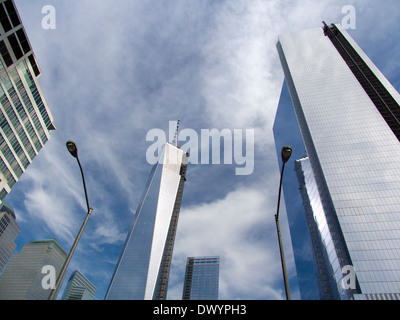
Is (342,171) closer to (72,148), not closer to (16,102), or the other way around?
(72,148)

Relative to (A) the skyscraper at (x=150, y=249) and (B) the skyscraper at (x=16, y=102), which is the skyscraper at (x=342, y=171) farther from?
(B) the skyscraper at (x=16, y=102)

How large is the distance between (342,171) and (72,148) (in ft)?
346

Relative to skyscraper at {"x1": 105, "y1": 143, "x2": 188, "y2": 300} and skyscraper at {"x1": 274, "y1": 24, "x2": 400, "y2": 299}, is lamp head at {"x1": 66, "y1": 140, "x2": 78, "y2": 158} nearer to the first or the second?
skyscraper at {"x1": 274, "y1": 24, "x2": 400, "y2": 299}

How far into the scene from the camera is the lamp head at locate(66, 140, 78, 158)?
45.4 feet

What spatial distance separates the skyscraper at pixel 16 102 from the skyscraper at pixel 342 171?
114m

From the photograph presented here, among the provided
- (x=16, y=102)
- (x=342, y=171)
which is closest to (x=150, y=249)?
(x=16, y=102)

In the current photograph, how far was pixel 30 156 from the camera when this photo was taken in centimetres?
9131

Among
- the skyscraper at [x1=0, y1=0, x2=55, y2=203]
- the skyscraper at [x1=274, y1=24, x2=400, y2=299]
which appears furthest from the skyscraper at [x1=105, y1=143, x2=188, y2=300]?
the skyscraper at [x1=0, y1=0, x2=55, y2=203]

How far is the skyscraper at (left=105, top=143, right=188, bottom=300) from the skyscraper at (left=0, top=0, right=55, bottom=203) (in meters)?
101

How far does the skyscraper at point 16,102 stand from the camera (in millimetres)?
70438

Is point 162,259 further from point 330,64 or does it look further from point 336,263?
point 330,64
